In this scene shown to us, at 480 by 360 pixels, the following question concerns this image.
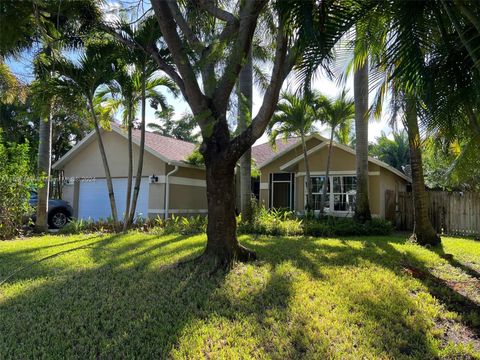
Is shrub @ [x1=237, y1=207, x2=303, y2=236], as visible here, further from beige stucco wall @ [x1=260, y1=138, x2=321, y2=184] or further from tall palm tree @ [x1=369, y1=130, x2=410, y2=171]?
tall palm tree @ [x1=369, y1=130, x2=410, y2=171]

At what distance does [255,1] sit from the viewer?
612cm

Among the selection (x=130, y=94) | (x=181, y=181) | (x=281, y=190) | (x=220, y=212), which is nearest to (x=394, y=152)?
(x=281, y=190)

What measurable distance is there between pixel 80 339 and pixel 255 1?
5.30 metres

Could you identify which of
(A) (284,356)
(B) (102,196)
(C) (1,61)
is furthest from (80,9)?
(B) (102,196)

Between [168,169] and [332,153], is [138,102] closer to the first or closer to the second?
[168,169]

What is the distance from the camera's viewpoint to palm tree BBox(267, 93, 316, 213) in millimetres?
16375

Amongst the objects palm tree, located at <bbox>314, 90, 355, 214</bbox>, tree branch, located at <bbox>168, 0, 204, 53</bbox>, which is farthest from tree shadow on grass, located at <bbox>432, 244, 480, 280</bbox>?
palm tree, located at <bbox>314, 90, 355, 214</bbox>

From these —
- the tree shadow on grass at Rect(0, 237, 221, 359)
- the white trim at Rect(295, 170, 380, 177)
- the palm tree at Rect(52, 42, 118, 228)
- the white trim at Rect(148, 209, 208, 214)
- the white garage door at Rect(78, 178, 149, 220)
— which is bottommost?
the tree shadow on grass at Rect(0, 237, 221, 359)

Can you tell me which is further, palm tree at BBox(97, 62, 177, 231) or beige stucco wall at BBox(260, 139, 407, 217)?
beige stucco wall at BBox(260, 139, 407, 217)

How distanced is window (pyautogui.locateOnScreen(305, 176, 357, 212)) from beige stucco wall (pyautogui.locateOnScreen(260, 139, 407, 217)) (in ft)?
1.15

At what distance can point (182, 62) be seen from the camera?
265 inches

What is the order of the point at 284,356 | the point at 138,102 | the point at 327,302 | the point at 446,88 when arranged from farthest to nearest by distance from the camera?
the point at 138,102
the point at 446,88
the point at 327,302
the point at 284,356

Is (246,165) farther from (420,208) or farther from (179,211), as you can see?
(179,211)

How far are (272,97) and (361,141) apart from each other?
27.6 feet
